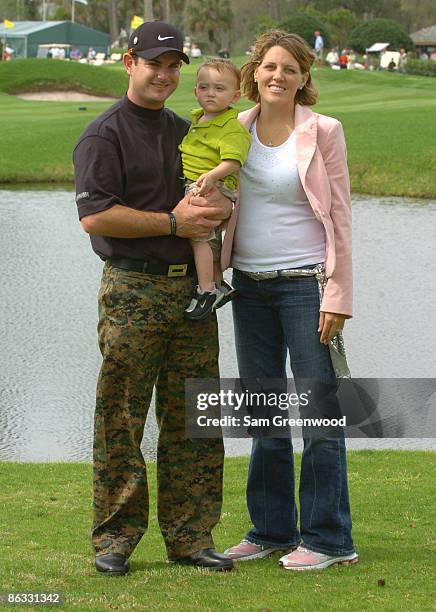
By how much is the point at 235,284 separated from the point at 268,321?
20 cm

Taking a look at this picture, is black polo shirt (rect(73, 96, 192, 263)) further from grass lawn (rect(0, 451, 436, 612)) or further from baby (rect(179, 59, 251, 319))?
grass lawn (rect(0, 451, 436, 612))

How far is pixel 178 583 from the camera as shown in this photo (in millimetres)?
4766

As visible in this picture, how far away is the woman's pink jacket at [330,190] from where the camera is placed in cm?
487

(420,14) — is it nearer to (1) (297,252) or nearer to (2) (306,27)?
(2) (306,27)

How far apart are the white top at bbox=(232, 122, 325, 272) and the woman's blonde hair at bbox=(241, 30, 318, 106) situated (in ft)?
0.81

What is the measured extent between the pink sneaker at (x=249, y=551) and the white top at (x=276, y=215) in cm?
116

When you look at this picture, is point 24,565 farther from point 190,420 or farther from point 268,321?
point 268,321

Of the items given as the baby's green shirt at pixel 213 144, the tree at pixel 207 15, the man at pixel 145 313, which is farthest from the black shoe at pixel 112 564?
the tree at pixel 207 15

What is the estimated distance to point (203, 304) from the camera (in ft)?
A: 16.0

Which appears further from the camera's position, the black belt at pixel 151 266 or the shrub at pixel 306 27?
the shrub at pixel 306 27

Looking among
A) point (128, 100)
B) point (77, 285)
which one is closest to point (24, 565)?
point (128, 100)

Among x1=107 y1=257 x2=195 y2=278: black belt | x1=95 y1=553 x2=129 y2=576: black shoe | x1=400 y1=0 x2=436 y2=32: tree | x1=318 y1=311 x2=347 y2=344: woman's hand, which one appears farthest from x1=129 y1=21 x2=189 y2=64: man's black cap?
x1=400 y1=0 x2=436 y2=32: tree

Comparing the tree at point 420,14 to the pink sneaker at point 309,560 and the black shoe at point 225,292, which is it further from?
the pink sneaker at point 309,560

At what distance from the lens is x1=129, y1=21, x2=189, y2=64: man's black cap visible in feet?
15.7
